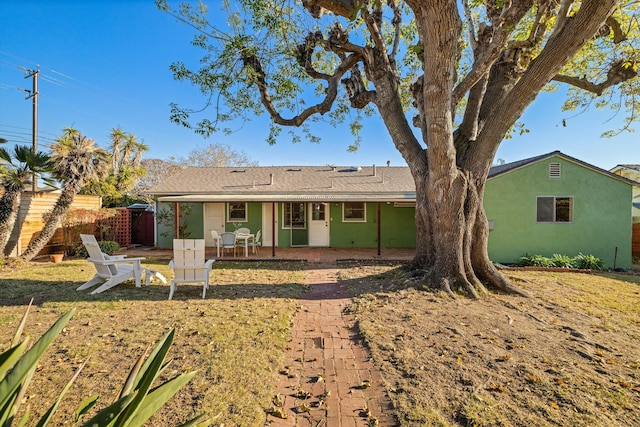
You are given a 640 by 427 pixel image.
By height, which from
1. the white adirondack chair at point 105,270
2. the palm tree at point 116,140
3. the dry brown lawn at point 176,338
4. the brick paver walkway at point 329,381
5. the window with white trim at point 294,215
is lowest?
the brick paver walkway at point 329,381

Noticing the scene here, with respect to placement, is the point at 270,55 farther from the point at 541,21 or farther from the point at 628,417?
the point at 628,417

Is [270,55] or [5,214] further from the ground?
[270,55]

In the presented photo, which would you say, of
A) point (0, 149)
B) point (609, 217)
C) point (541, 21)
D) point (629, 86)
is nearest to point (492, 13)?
point (541, 21)

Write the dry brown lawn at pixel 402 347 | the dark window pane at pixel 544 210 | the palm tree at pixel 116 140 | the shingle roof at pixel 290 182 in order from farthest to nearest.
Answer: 1. the palm tree at pixel 116 140
2. the shingle roof at pixel 290 182
3. the dark window pane at pixel 544 210
4. the dry brown lawn at pixel 402 347

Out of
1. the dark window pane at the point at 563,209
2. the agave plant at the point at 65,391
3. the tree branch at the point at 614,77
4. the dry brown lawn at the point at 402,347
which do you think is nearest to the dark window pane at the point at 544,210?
the dark window pane at the point at 563,209

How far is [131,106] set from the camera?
1803 centimetres

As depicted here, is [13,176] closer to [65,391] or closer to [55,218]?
[55,218]

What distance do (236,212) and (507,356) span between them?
12.3 meters

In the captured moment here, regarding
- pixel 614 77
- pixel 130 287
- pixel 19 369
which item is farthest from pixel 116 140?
pixel 614 77

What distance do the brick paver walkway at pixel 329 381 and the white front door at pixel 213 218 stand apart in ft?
32.4

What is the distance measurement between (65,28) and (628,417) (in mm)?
14124

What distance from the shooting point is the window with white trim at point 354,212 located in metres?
13.9

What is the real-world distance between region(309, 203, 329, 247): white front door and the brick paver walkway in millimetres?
8774

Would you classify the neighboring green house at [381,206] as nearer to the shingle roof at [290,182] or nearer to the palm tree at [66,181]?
the shingle roof at [290,182]
